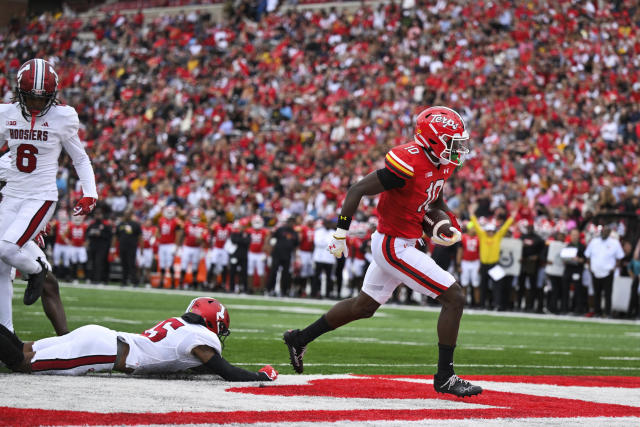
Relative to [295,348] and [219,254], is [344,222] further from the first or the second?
[219,254]

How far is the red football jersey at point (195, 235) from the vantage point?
75.2 ft

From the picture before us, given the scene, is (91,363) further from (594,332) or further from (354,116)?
(354,116)

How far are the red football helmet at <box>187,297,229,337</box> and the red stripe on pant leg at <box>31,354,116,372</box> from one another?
0.62 meters

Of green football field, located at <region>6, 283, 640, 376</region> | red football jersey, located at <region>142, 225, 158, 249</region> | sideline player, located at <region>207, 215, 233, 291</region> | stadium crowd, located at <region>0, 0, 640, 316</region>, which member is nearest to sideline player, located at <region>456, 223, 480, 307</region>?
stadium crowd, located at <region>0, 0, 640, 316</region>

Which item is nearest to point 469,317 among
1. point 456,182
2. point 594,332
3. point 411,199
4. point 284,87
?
point 594,332

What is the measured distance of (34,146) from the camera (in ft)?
22.3

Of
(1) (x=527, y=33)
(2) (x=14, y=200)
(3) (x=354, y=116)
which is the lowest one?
(2) (x=14, y=200)

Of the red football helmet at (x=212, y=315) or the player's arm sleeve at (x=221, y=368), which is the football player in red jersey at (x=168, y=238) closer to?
the red football helmet at (x=212, y=315)

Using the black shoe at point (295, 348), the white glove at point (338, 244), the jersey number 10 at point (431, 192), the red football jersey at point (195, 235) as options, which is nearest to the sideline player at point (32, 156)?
the black shoe at point (295, 348)

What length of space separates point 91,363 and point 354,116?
21404 millimetres

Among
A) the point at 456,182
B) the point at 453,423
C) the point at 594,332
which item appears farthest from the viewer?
the point at 456,182

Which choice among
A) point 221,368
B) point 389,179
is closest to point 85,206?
point 221,368

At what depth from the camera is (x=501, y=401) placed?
579cm

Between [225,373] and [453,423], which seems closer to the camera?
[453,423]
